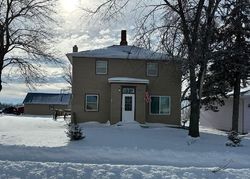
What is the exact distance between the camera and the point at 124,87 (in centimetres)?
3278

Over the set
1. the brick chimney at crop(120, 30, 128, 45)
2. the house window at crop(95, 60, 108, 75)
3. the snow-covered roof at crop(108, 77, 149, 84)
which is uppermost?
the brick chimney at crop(120, 30, 128, 45)

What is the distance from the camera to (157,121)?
3409 centimetres

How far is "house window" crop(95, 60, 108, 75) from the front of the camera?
111 feet

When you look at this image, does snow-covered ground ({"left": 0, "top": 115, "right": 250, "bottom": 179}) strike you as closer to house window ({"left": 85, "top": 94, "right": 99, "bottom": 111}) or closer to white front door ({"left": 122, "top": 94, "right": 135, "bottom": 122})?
white front door ({"left": 122, "top": 94, "right": 135, "bottom": 122})

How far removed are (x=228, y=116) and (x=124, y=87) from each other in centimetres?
1179

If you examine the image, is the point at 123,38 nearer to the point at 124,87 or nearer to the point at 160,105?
the point at 124,87

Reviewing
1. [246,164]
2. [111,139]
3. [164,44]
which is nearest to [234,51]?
[164,44]

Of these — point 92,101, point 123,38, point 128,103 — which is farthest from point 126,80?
point 123,38

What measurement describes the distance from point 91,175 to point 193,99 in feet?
47.6

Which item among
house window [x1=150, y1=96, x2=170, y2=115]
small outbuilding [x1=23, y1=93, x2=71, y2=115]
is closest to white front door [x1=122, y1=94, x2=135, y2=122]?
house window [x1=150, y1=96, x2=170, y2=115]

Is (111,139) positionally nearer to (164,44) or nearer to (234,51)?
(164,44)

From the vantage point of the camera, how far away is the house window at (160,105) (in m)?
34.2

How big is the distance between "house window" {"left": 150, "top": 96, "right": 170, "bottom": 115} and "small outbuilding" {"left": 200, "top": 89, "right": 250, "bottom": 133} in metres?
6.30

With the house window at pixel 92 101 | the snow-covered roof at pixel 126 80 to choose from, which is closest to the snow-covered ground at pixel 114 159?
the snow-covered roof at pixel 126 80
